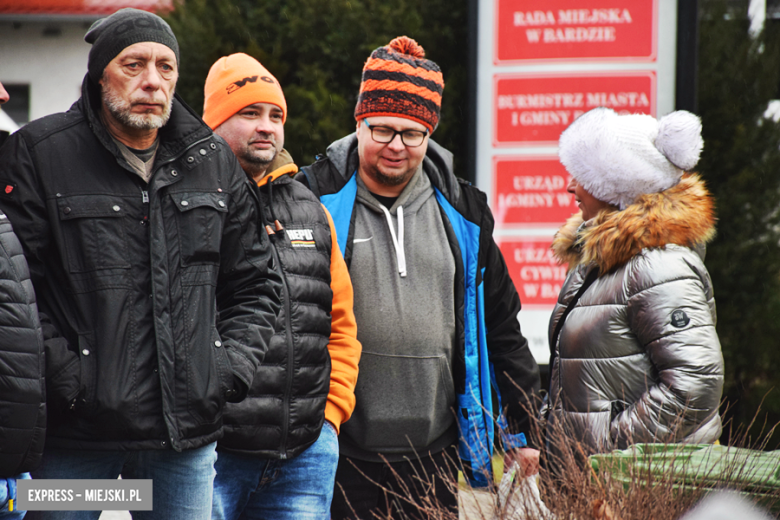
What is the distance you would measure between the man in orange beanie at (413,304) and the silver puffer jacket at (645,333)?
0.36 metres

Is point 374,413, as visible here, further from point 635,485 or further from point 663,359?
point 635,485

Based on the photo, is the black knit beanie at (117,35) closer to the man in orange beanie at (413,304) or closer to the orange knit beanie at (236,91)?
the orange knit beanie at (236,91)

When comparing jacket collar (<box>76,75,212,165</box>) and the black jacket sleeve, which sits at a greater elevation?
jacket collar (<box>76,75,212,165</box>)

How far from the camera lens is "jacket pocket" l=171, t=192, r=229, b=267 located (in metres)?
2.17

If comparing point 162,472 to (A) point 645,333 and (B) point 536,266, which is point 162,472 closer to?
(A) point 645,333

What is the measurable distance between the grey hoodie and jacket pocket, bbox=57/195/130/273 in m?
1.10

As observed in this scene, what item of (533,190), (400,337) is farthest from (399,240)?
(533,190)

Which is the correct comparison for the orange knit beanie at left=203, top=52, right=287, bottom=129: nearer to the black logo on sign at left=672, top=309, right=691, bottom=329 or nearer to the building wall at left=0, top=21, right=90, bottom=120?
the black logo on sign at left=672, top=309, right=691, bottom=329

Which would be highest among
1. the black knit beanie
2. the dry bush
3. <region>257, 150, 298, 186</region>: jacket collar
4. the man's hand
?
the black knit beanie

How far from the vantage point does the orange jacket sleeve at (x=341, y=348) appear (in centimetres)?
274

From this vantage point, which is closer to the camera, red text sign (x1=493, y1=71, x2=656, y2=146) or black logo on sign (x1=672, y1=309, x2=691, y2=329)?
black logo on sign (x1=672, y1=309, x2=691, y2=329)

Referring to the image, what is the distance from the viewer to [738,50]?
5320 mm

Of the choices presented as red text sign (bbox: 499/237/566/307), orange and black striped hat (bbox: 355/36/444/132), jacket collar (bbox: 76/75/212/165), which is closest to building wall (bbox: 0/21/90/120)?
red text sign (bbox: 499/237/566/307)

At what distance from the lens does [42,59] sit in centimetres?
1166
